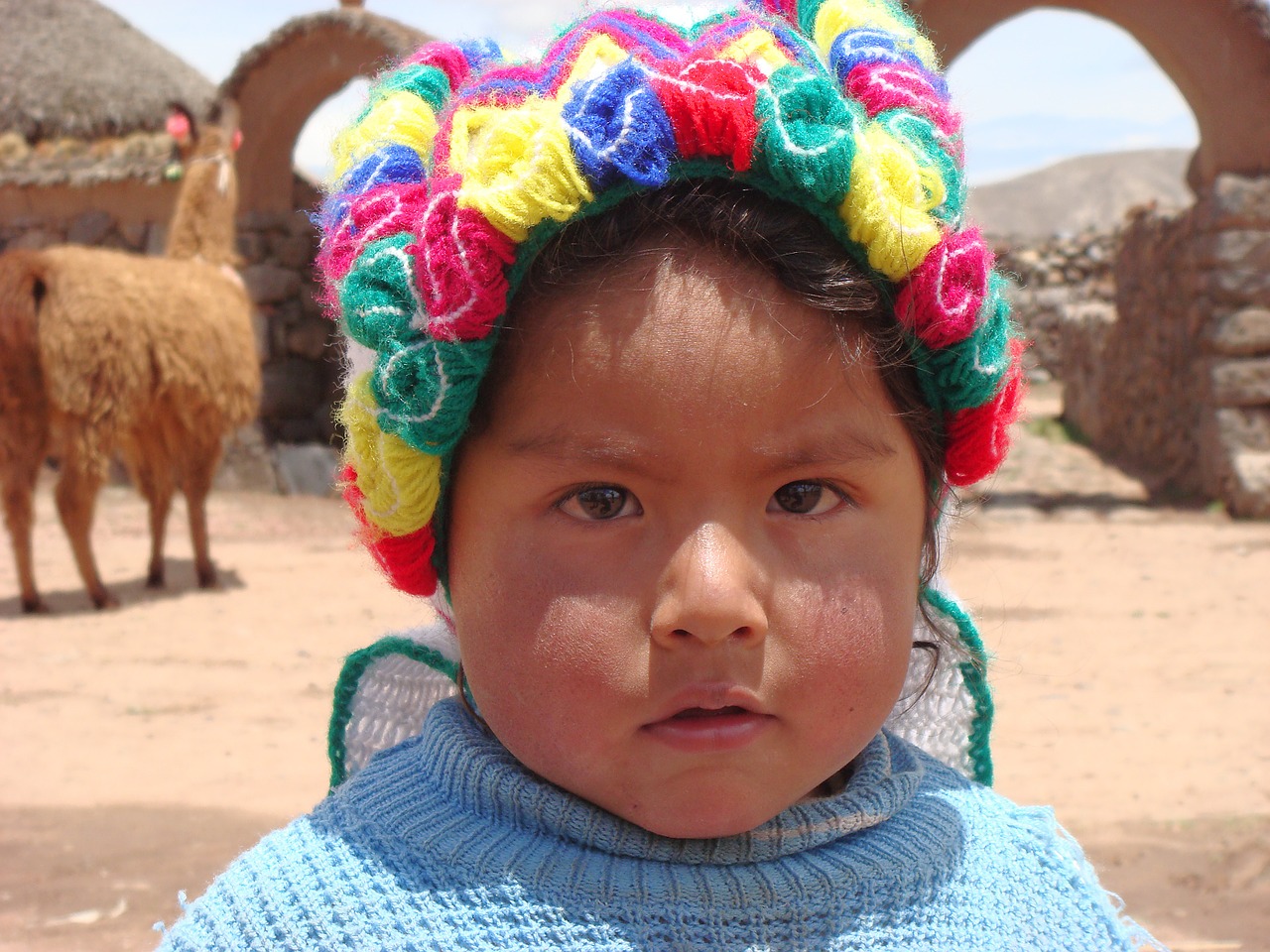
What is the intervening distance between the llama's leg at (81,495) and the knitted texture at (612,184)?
552 cm

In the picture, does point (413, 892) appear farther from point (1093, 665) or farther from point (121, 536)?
point (121, 536)

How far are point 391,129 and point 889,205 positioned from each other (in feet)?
1.87

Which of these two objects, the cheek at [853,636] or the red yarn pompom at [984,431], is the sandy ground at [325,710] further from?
the cheek at [853,636]

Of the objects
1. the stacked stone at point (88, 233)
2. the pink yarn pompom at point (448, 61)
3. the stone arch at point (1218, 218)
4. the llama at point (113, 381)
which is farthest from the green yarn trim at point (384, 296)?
the stacked stone at point (88, 233)

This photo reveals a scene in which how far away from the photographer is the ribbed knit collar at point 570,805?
1293mm

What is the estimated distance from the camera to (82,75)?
43.7ft

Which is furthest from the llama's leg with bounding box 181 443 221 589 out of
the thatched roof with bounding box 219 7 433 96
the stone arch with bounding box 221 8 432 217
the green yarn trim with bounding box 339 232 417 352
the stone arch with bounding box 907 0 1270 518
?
the green yarn trim with bounding box 339 232 417 352

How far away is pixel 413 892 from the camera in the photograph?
50.3 inches

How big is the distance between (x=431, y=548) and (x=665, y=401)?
1.32 ft

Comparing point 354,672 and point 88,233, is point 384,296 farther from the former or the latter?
point 88,233

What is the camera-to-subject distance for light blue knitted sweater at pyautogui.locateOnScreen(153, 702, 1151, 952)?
1259 millimetres

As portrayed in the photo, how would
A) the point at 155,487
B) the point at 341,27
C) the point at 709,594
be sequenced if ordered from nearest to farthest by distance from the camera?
the point at 709,594 → the point at 155,487 → the point at 341,27

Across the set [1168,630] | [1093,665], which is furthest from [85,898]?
[1168,630]

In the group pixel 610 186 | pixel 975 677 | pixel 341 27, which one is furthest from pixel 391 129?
pixel 341 27
